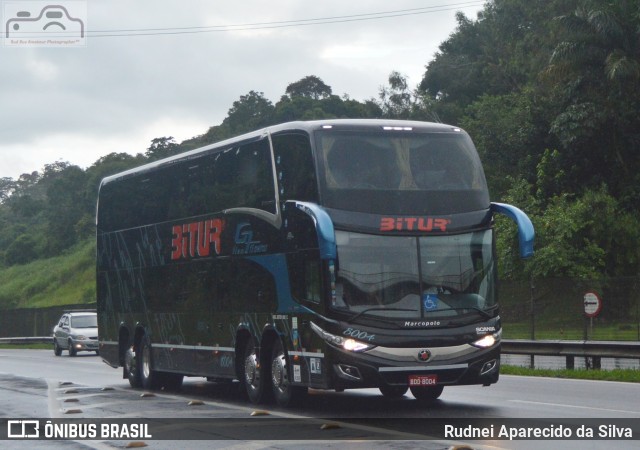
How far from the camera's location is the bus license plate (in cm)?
1484

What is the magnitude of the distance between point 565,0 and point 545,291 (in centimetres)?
2624

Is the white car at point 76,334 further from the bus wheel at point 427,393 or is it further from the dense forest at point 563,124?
the bus wheel at point 427,393

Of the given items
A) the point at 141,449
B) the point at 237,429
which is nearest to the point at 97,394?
the point at 237,429

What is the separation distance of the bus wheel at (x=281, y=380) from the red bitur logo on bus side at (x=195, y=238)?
8.46 feet

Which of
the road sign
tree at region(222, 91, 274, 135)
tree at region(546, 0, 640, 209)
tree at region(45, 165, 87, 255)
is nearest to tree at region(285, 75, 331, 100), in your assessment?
tree at region(222, 91, 274, 135)

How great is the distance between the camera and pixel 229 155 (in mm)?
18609

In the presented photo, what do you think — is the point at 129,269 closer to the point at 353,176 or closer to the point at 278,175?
the point at 278,175

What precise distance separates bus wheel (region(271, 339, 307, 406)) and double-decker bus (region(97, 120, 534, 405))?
35 millimetres

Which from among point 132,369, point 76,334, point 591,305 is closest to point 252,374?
point 132,369

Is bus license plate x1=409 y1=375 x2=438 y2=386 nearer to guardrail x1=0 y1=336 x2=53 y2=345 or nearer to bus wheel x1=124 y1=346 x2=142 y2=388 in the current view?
bus wheel x1=124 y1=346 x2=142 y2=388

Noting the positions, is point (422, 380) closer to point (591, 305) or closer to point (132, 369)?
point (132, 369)

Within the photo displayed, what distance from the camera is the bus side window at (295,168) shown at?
15.6 meters
